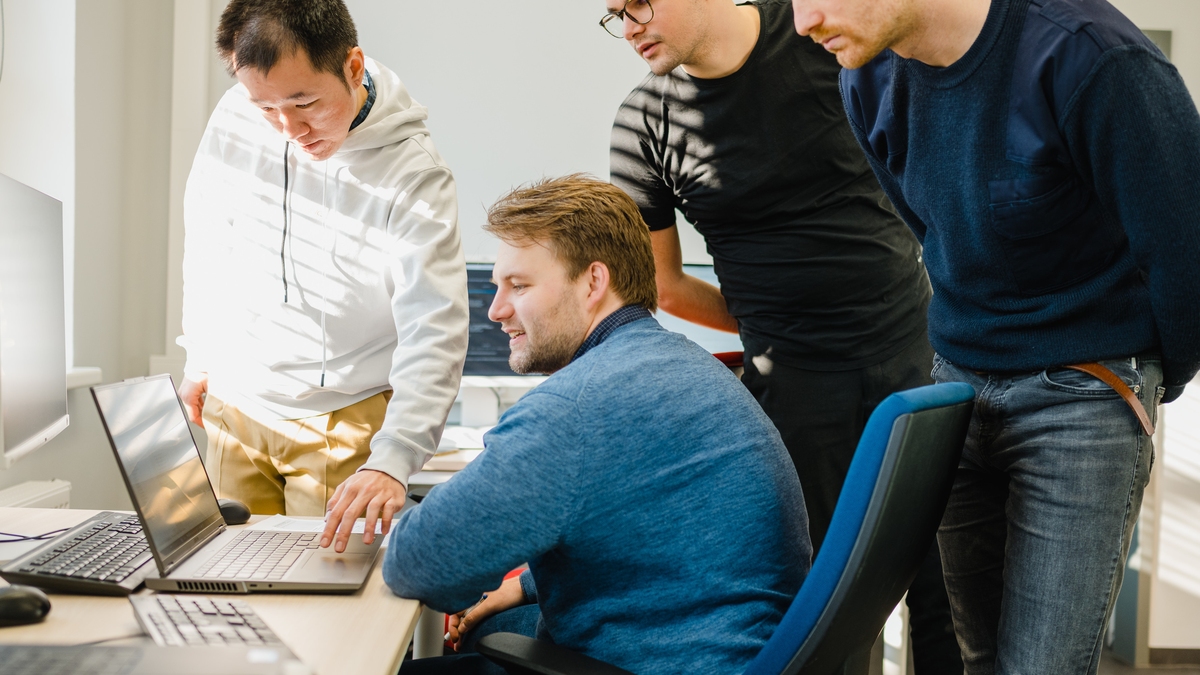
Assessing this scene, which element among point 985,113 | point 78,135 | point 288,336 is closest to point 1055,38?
point 985,113

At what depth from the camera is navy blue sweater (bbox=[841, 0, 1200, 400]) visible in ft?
3.01

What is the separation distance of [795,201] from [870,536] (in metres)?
0.94

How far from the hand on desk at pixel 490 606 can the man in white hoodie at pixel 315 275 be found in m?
0.34

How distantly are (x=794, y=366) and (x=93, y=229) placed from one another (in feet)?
6.94

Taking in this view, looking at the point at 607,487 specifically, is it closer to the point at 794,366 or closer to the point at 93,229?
the point at 794,366

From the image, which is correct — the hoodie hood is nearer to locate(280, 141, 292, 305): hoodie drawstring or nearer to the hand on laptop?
locate(280, 141, 292, 305): hoodie drawstring

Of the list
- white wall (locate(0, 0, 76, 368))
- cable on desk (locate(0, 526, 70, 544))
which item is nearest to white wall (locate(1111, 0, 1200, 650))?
cable on desk (locate(0, 526, 70, 544))

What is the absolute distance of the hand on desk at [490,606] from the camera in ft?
4.80

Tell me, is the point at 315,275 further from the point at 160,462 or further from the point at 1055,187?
the point at 1055,187

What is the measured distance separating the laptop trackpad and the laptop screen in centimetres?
16

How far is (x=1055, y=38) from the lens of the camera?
3.17 ft

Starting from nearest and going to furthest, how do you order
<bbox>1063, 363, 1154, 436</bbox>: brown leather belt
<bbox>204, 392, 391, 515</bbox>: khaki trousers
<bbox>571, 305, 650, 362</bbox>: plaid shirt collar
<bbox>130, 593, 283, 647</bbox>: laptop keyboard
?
<bbox>130, 593, 283, 647</bbox>: laptop keyboard → <bbox>1063, 363, 1154, 436</bbox>: brown leather belt → <bbox>571, 305, 650, 362</bbox>: plaid shirt collar → <bbox>204, 392, 391, 515</bbox>: khaki trousers

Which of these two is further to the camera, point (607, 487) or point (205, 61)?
point (205, 61)

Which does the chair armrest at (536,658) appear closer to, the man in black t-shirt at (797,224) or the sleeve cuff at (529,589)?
the sleeve cuff at (529,589)
